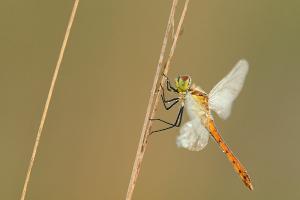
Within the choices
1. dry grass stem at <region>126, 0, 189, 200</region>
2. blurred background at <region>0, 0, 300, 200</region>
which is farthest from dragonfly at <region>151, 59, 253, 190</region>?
blurred background at <region>0, 0, 300, 200</region>

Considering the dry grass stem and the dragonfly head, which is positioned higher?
the dragonfly head

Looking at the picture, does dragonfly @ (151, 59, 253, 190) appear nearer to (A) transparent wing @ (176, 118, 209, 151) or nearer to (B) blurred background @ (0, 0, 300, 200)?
(A) transparent wing @ (176, 118, 209, 151)

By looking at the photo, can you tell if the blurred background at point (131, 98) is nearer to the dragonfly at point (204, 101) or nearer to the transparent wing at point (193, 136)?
the dragonfly at point (204, 101)

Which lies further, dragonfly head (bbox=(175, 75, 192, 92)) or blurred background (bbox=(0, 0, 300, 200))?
blurred background (bbox=(0, 0, 300, 200))

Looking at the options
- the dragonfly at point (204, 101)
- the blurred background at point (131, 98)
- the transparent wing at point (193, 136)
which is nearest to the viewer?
the transparent wing at point (193, 136)

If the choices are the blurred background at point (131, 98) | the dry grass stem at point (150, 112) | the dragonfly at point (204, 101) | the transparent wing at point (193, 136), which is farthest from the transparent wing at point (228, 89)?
the blurred background at point (131, 98)

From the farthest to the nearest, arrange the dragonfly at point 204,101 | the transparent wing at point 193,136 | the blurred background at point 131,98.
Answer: the blurred background at point 131,98 < the dragonfly at point 204,101 < the transparent wing at point 193,136

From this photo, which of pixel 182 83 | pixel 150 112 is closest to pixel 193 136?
pixel 182 83
